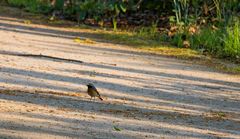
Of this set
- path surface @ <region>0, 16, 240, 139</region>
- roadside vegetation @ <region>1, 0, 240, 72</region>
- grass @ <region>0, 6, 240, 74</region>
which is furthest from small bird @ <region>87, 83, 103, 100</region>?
roadside vegetation @ <region>1, 0, 240, 72</region>

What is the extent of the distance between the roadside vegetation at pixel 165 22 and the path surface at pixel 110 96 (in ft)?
4.15

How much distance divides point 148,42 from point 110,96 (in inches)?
282

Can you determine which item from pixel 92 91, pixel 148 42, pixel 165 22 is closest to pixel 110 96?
pixel 92 91

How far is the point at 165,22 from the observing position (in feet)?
62.4

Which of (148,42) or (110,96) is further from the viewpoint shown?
(148,42)

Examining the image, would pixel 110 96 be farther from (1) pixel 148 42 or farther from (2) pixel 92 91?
(1) pixel 148 42

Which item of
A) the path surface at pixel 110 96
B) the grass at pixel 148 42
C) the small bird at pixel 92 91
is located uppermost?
the small bird at pixel 92 91

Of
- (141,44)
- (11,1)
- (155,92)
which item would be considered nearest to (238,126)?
(155,92)

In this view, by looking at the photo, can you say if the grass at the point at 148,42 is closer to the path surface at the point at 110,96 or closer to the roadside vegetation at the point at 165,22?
the roadside vegetation at the point at 165,22

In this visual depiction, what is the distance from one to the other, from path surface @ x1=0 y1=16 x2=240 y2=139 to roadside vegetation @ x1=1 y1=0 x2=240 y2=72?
1.26m

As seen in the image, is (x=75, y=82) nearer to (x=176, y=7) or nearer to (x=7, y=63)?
(x=7, y=63)

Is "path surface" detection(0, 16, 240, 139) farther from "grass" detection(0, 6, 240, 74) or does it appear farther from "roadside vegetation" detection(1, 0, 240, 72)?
"roadside vegetation" detection(1, 0, 240, 72)

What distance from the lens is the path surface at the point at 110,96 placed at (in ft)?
23.6

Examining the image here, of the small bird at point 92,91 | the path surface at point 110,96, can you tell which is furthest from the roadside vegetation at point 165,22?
the small bird at point 92,91
